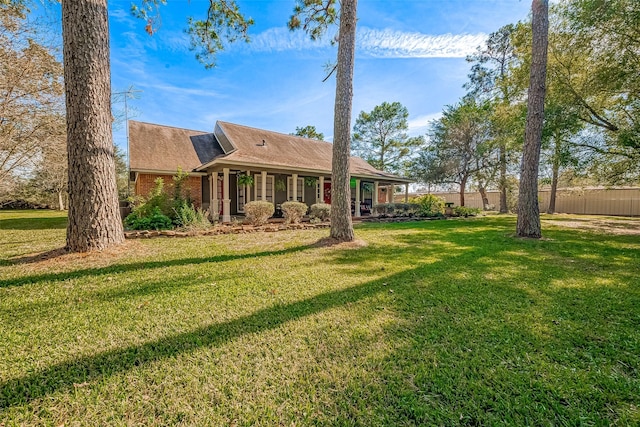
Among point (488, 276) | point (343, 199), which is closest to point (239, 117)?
point (343, 199)

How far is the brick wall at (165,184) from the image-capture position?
14.2 m

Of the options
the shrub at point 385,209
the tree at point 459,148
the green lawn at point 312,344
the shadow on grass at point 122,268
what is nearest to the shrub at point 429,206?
the shrub at point 385,209

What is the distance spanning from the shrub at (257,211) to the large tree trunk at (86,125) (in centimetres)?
553

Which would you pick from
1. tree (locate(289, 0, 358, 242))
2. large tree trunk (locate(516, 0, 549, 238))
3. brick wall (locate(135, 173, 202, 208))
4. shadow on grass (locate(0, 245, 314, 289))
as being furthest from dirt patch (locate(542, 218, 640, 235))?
brick wall (locate(135, 173, 202, 208))

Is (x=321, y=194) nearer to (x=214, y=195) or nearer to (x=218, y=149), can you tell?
(x=214, y=195)

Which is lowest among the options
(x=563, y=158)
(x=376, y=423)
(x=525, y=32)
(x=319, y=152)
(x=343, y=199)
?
(x=376, y=423)

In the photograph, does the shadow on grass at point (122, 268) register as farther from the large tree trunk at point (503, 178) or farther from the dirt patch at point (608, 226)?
the large tree trunk at point (503, 178)

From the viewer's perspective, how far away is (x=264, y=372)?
6.82ft

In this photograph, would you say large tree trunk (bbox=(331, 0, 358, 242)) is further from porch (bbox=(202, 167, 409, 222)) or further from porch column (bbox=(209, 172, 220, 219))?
porch column (bbox=(209, 172, 220, 219))

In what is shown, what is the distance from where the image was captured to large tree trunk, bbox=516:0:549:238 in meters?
7.88

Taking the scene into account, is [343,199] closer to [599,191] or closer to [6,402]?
[6,402]

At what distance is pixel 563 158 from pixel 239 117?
63.7ft

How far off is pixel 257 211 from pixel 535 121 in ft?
31.1

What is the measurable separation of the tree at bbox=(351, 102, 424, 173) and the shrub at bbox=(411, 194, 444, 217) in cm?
1626
